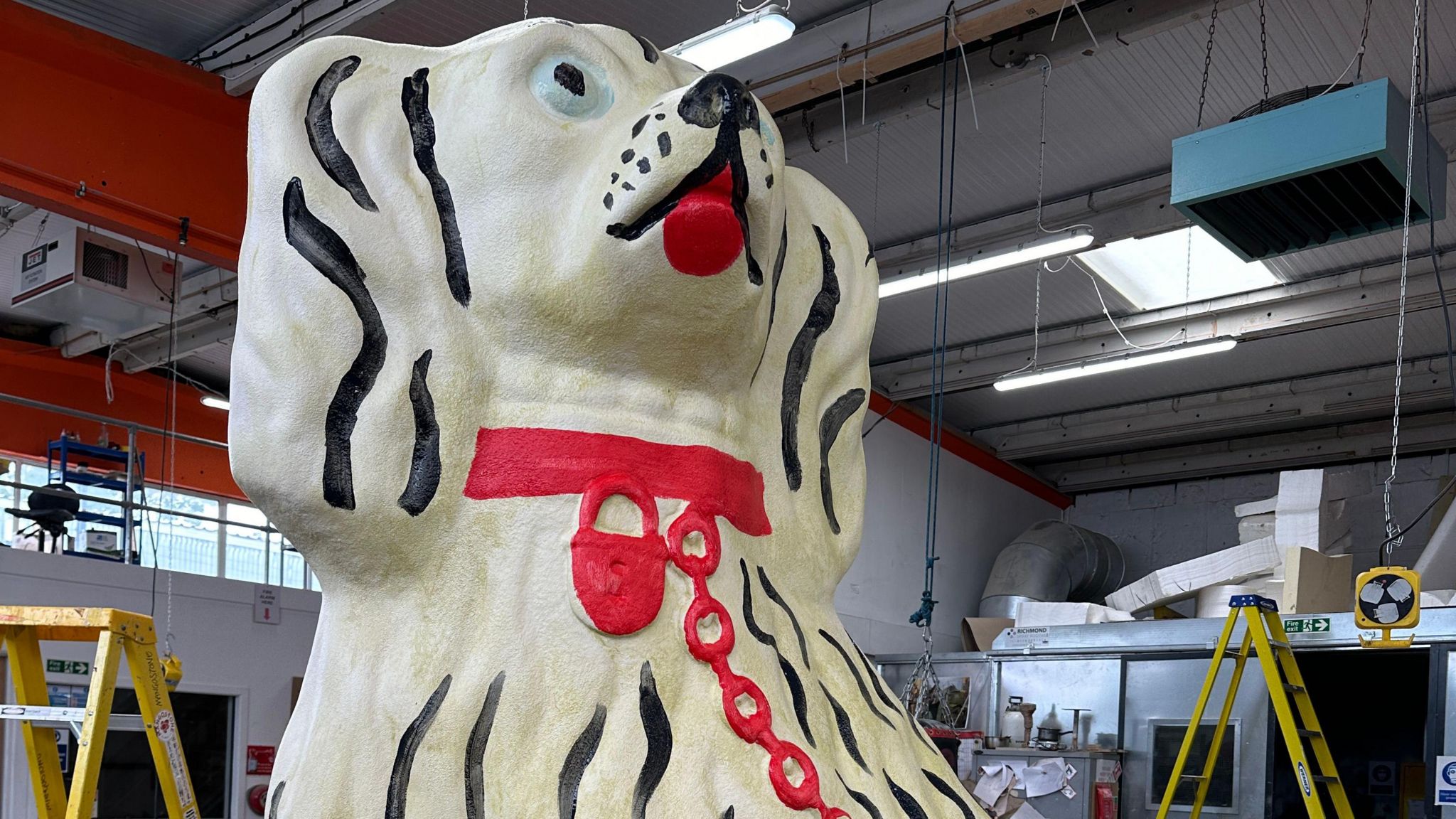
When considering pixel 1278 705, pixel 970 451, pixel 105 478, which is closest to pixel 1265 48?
pixel 1278 705

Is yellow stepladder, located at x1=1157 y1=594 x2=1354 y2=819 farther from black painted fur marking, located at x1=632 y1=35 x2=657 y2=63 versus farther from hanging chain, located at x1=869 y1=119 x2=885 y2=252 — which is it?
black painted fur marking, located at x1=632 y1=35 x2=657 y2=63

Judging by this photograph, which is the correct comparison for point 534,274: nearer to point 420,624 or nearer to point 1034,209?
point 420,624

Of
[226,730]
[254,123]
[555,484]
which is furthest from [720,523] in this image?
[226,730]

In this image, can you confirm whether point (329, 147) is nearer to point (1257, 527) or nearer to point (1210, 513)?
point (1257, 527)

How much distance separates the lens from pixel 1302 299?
872 cm

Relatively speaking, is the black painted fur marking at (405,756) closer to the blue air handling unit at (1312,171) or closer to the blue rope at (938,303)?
the blue rope at (938,303)

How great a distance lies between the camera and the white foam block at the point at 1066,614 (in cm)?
741

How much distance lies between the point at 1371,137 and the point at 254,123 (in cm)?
282

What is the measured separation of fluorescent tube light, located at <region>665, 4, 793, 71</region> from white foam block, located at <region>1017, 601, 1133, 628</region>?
12.1 feet

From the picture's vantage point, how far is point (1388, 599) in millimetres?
3904

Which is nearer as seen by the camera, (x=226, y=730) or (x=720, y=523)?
(x=720, y=523)

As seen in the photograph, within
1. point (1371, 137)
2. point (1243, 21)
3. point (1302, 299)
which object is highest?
point (1243, 21)

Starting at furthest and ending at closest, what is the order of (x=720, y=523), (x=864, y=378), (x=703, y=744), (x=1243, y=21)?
(x=1243, y=21) → (x=864, y=378) → (x=720, y=523) → (x=703, y=744)

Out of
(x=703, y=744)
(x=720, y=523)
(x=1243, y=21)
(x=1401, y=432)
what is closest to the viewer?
(x=703, y=744)
